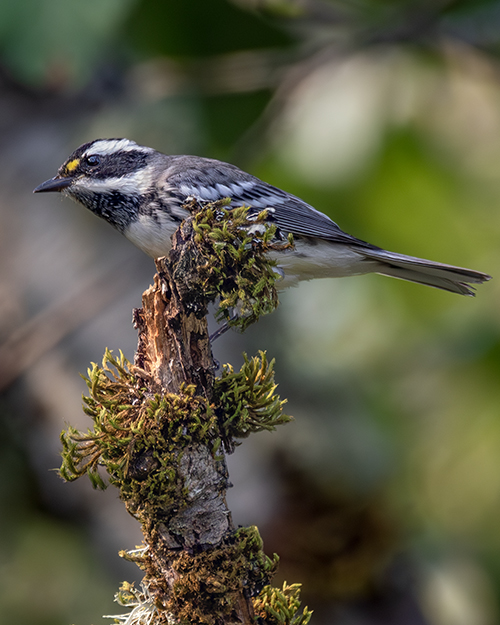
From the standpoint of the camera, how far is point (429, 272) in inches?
Answer: 156

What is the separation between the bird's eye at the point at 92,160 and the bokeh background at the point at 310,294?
45.2 inches

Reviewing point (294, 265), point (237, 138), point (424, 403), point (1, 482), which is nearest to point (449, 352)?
point (424, 403)

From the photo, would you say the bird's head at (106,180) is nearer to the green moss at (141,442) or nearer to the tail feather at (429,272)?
the tail feather at (429,272)

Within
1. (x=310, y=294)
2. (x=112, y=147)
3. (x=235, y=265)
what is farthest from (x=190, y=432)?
(x=310, y=294)

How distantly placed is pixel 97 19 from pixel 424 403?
4.41m

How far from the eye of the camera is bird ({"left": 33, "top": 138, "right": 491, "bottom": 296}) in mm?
3799

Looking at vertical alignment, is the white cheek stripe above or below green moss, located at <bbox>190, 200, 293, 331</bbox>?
above

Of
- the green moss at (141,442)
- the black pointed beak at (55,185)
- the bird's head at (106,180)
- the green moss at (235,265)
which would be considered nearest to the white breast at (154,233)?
the bird's head at (106,180)

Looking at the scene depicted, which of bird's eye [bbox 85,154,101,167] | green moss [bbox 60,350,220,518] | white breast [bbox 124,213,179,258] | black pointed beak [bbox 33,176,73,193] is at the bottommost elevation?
green moss [bbox 60,350,220,518]

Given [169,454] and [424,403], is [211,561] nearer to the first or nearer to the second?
[169,454]

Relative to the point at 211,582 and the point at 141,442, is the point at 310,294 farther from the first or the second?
the point at 211,582

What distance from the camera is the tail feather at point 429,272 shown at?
3.79 metres

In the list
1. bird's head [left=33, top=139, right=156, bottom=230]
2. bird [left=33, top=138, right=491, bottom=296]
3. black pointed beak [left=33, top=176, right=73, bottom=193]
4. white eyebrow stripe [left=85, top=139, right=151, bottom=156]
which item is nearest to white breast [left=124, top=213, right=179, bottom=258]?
bird [left=33, top=138, right=491, bottom=296]

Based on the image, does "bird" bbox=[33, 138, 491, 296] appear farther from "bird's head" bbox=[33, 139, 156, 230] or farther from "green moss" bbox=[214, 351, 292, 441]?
"green moss" bbox=[214, 351, 292, 441]
